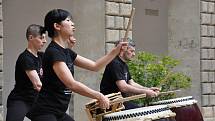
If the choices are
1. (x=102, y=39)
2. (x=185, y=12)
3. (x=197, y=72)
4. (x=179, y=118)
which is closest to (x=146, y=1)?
(x=185, y=12)

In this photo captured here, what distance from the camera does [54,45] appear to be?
4297 mm

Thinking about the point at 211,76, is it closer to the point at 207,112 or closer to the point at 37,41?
the point at 207,112

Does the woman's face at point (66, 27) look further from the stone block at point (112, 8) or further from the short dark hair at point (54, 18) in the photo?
the stone block at point (112, 8)

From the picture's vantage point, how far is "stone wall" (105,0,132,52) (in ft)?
30.7

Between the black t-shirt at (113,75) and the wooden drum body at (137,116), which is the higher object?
the black t-shirt at (113,75)

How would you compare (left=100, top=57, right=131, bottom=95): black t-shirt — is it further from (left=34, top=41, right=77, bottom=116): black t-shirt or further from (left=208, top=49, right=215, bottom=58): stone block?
(left=208, top=49, right=215, bottom=58): stone block

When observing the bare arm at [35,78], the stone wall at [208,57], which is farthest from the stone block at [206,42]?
the bare arm at [35,78]

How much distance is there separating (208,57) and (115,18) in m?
3.04

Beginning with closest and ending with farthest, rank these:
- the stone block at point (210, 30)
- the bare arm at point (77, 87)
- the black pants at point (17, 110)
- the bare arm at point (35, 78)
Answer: the bare arm at point (77, 87) < the bare arm at point (35, 78) < the black pants at point (17, 110) < the stone block at point (210, 30)

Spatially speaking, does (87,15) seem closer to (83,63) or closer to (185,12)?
(185,12)

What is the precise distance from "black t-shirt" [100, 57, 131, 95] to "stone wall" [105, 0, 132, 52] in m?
3.22

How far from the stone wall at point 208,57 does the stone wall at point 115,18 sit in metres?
2.49

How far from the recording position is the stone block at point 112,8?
9365 millimetres

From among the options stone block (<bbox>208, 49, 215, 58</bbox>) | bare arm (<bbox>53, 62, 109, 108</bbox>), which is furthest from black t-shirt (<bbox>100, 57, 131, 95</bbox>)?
stone block (<bbox>208, 49, 215, 58</bbox>)
